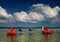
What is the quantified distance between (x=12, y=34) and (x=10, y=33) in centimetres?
26

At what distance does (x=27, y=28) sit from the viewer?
1948 inches

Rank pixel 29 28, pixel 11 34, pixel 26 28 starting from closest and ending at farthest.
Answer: pixel 11 34
pixel 29 28
pixel 26 28

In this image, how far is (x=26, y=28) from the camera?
50.1 metres

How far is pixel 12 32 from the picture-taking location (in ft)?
99.1

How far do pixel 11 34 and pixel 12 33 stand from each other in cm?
30

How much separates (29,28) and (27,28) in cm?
244

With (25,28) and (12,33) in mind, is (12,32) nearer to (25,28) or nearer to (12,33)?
(12,33)

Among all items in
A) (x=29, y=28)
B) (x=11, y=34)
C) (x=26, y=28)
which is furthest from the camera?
(x=26, y=28)

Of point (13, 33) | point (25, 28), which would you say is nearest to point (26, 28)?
point (25, 28)

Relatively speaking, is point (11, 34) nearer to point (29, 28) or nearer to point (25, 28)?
point (29, 28)

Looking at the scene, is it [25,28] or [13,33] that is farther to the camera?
[25,28]

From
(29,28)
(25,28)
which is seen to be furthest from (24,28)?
(29,28)

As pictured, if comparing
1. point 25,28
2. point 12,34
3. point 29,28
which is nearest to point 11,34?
point 12,34

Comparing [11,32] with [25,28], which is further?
[25,28]
